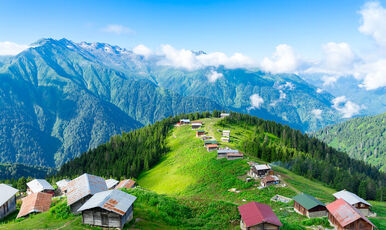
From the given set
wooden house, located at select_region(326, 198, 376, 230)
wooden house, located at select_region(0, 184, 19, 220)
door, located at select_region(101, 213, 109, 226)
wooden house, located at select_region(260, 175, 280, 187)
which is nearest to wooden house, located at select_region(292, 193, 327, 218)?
wooden house, located at select_region(326, 198, 376, 230)

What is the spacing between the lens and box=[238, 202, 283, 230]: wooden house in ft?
126

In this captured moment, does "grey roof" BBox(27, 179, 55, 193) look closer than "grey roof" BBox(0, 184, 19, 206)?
No

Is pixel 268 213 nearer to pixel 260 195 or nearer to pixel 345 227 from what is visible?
pixel 345 227

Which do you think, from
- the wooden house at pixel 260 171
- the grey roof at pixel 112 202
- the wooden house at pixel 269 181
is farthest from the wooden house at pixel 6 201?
the wooden house at pixel 260 171

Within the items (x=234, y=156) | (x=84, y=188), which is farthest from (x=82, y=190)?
(x=234, y=156)

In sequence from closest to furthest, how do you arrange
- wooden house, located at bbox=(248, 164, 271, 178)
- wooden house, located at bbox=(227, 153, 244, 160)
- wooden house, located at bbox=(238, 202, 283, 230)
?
wooden house, located at bbox=(238, 202, 283, 230) → wooden house, located at bbox=(248, 164, 271, 178) → wooden house, located at bbox=(227, 153, 244, 160)

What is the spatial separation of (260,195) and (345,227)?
2424cm

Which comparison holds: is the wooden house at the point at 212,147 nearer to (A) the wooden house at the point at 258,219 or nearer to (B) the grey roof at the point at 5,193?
(A) the wooden house at the point at 258,219

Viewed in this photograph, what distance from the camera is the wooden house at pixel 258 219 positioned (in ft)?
126

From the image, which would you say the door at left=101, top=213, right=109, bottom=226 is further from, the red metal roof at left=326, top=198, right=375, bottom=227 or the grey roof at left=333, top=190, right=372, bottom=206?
the grey roof at left=333, top=190, right=372, bottom=206

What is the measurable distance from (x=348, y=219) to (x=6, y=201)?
235 feet

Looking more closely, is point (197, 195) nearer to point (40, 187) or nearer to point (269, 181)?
point (269, 181)

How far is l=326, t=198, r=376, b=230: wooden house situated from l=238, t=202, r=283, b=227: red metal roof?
52.0 ft

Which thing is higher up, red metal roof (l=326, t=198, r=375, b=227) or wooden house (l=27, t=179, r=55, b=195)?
red metal roof (l=326, t=198, r=375, b=227)
